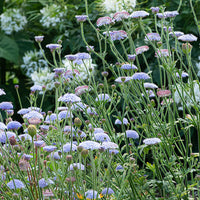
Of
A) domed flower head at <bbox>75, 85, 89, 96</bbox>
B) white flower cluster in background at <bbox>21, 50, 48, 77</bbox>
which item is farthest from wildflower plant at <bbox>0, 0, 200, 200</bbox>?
white flower cluster in background at <bbox>21, 50, 48, 77</bbox>

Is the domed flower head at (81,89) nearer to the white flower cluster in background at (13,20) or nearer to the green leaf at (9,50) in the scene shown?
the green leaf at (9,50)

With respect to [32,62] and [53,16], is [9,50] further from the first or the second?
[53,16]

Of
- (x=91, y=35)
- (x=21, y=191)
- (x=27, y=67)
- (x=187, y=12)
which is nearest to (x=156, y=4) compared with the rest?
(x=187, y=12)

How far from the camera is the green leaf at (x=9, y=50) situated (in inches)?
115

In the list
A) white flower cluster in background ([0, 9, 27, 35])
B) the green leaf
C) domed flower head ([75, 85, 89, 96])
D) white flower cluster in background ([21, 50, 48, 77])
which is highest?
white flower cluster in background ([0, 9, 27, 35])

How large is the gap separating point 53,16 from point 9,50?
471 millimetres

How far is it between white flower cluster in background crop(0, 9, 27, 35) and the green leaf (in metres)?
0.12

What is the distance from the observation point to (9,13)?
10.2 ft

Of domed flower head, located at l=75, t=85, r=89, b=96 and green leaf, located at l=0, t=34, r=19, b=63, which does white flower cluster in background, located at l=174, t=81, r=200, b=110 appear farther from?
green leaf, located at l=0, t=34, r=19, b=63

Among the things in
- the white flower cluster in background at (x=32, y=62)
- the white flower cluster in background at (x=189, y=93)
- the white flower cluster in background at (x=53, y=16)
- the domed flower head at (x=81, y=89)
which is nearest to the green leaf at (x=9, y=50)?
the white flower cluster in background at (x=32, y=62)

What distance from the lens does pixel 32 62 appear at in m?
2.79

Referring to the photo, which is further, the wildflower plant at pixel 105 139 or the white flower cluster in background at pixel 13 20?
the white flower cluster in background at pixel 13 20

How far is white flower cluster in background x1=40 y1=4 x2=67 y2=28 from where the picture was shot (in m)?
2.82

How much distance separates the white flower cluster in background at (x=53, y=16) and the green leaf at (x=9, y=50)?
0.32m
